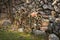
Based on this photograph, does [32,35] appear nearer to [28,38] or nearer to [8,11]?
[28,38]

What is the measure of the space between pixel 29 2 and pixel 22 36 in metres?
4.36

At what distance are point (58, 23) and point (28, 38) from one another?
2.31 meters

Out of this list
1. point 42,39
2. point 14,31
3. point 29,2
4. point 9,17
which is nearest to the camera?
point 42,39

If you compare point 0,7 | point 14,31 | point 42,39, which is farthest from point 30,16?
point 0,7

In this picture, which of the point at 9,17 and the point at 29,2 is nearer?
the point at 9,17

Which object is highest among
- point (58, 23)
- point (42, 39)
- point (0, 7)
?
point (0, 7)

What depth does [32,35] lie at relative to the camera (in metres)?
12.9

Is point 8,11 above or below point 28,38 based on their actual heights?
above

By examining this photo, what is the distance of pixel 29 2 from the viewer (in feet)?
53.6

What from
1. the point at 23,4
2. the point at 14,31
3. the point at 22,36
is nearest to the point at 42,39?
the point at 22,36

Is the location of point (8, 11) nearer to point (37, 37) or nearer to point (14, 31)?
point (14, 31)

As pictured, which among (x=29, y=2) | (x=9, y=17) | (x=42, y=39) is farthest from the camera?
(x=29, y=2)

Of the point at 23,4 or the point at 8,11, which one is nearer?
the point at 8,11

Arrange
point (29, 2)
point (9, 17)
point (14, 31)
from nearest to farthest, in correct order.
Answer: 1. point (14, 31)
2. point (9, 17)
3. point (29, 2)
